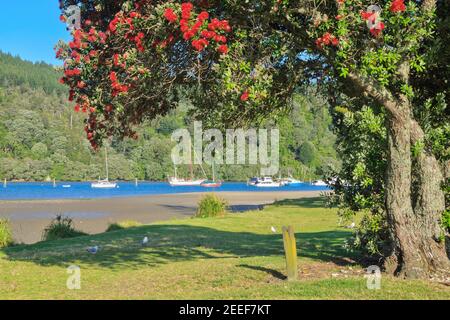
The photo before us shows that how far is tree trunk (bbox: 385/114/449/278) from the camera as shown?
1173 cm

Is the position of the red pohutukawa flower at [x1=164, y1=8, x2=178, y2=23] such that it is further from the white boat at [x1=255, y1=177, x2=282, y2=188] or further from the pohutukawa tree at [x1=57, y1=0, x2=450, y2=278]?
the white boat at [x1=255, y1=177, x2=282, y2=188]

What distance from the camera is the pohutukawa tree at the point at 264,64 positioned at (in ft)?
32.6

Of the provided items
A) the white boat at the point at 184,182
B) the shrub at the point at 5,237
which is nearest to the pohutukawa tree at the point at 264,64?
the shrub at the point at 5,237

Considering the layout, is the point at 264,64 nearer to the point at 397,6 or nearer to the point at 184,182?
the point at 397,6

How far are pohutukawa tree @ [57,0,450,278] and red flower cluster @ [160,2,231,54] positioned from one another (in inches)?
0.8

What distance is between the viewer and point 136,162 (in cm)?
19100

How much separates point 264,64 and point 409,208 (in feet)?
14.6

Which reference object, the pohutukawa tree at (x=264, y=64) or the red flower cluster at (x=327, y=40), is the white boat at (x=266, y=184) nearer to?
the pohutukawa tree at (x=264, y=64)

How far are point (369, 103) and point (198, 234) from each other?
13.0 meters

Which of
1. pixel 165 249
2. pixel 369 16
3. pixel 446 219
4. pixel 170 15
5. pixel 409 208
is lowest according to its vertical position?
pixel 165 249

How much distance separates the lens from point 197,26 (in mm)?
9555

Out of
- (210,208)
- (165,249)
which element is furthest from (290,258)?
(210,208)
